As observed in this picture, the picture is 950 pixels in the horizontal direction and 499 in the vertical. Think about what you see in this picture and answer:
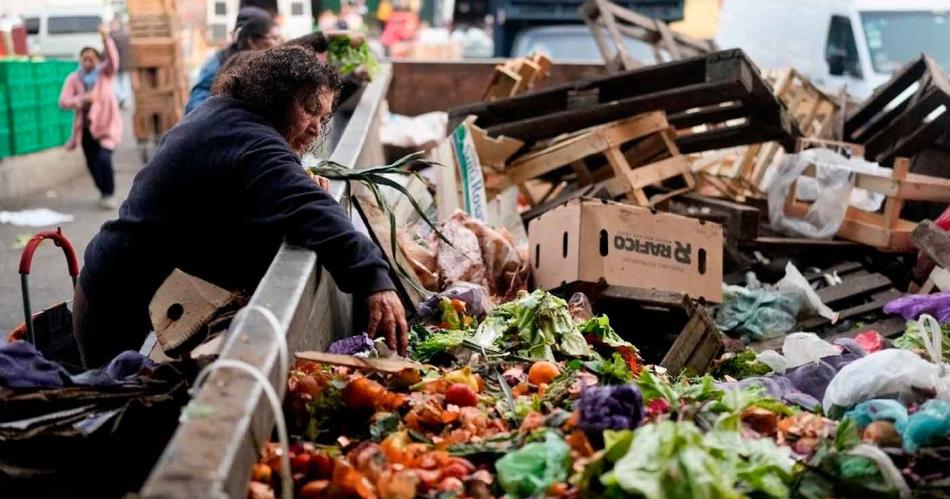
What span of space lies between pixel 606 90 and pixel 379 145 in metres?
2.53

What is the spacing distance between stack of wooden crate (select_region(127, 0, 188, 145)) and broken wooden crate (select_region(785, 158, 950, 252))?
1068 centimetres

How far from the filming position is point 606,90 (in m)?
8.46

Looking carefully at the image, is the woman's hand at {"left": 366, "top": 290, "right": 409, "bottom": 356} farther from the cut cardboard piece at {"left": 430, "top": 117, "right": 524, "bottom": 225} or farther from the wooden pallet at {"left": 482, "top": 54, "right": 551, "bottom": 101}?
the wooden pallet at {"left": 482, "top": 54, "right": 551, "bottom": 101}

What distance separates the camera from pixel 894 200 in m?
7.92

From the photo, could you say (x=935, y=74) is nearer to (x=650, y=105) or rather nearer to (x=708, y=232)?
(x=650, y=105)

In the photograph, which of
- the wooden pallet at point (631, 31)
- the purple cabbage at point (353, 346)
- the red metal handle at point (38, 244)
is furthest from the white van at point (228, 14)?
the purple cabbage at point (353, 346)

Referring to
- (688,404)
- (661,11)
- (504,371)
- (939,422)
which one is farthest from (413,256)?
(661,11)

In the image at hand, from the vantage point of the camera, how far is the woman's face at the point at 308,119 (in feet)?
14.3

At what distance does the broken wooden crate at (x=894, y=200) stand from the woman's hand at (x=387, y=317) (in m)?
4.95

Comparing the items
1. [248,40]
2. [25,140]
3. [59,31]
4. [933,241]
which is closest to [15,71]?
[25,140]

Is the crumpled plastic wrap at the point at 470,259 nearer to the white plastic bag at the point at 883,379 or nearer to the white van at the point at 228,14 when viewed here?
the white plastic bag at the point at 883,379

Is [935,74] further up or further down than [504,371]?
further up

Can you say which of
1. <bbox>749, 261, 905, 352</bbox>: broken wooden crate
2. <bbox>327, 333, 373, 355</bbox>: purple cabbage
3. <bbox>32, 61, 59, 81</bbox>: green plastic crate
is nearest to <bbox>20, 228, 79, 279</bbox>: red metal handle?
<bbox>327, 333, 373, 355</bbox>: purple cabbage

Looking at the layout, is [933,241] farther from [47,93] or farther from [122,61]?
[122,61]
